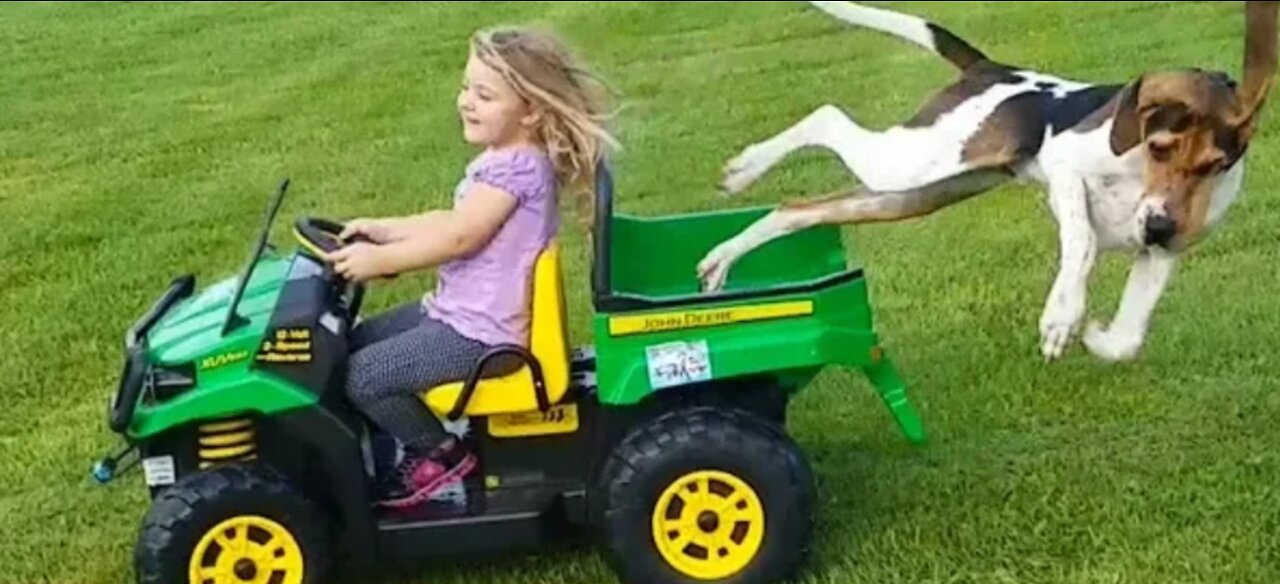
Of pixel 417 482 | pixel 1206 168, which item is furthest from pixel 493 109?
pixel 1206 168

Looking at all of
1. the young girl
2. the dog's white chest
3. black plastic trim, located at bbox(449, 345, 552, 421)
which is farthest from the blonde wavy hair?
the dog's white chest

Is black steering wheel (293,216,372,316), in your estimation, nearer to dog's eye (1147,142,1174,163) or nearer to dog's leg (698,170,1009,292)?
dog's leg (698,170,1009,292)

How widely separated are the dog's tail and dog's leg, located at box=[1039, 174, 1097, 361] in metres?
0.65

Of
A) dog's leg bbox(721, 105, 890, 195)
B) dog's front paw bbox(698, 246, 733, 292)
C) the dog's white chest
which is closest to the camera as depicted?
the dog's white chest

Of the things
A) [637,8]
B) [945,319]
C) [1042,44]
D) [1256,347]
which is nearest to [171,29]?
[637,8]

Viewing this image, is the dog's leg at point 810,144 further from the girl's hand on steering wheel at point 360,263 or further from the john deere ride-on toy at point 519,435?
the girl's hand on steering wheel at point 360,263

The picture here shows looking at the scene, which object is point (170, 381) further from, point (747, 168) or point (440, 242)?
point (747, 168)

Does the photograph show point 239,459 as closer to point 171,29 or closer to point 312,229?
point 312,229

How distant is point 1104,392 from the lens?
580 centimetres

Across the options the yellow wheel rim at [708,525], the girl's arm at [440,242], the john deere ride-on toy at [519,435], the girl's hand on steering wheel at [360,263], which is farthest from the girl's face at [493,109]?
the yellow wheel rim at [708,525]

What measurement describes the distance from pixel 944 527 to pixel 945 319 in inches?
69.9

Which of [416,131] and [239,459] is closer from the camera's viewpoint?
[239,459]

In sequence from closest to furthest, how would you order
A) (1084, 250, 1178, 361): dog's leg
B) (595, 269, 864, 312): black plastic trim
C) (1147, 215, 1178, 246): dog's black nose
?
(595, 269, 864, 312): black plastic trim, (1147, 215, 1178, 246): dog's black nose, (1084, 250, 1178, 361): dog's leg

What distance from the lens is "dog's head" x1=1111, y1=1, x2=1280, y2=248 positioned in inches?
184
